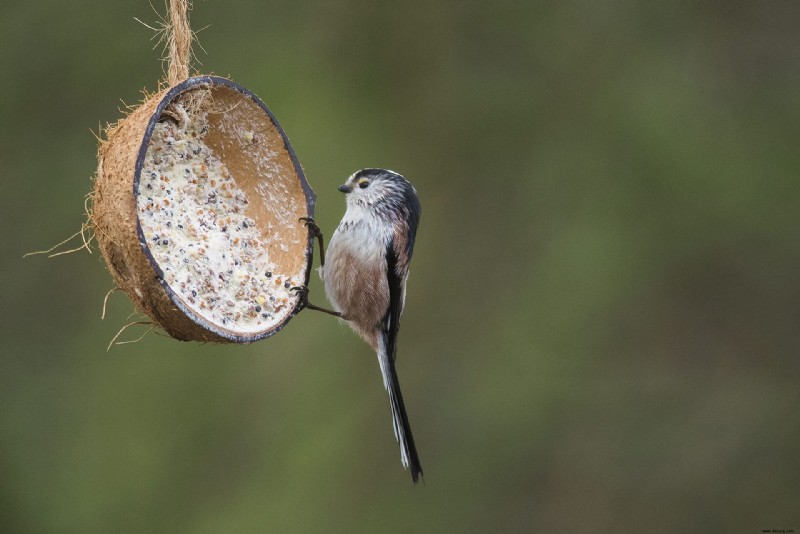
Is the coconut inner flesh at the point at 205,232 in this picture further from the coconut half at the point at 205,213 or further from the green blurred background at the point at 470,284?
the green blurred background at the point at 470,284

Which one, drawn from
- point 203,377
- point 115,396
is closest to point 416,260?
point 203,377

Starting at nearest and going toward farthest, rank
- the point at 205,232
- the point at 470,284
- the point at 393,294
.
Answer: the point at 205,232
the point at 393,294
the point at 470,284

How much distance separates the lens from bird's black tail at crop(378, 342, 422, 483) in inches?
143

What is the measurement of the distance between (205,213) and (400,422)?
45.6 inches

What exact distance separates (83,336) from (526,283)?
8.60 ft

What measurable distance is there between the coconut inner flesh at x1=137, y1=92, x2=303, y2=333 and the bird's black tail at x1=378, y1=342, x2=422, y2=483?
0.80 m

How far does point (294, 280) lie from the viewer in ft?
10.4

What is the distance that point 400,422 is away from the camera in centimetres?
371

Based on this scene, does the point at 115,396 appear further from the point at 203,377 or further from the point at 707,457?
the point at 707,457

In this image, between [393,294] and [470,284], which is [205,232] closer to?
[393,294]

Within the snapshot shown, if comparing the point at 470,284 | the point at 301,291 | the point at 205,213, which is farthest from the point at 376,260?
the point at 470,284

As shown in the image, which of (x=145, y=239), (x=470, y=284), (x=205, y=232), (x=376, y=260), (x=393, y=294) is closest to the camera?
(x=145, y=239)

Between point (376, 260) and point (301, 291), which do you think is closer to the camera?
point (301, 291)

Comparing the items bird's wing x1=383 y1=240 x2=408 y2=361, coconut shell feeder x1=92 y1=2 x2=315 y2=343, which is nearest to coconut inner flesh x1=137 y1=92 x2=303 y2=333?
coconut shell feeder x1=92 y1=2 x2=315 y2=343
